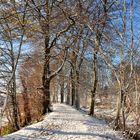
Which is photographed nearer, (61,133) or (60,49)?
(61,133)

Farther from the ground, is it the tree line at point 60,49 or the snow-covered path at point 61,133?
the tree line at point 60,49

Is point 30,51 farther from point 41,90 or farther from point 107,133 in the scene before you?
point 107,133

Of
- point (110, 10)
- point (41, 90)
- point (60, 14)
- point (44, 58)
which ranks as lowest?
point (41, 90)

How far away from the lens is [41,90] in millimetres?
22406

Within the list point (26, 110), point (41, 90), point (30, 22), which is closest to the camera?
point (30, 22)

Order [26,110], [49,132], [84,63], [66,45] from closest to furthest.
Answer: [49,132], [66,45], [26,110], [84,63]

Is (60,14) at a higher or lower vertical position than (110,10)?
lower

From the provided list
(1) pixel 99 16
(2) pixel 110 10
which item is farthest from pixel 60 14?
(2) pixel 110 10

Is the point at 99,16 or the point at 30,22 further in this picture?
the point at 99,16

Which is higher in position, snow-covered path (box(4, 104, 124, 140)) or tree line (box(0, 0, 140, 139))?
tree line (box(0, 0, 140, 139))

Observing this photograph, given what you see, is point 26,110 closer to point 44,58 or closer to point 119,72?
point 44,58

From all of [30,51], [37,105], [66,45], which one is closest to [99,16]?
[66,45]

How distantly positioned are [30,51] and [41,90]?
12.3 ft

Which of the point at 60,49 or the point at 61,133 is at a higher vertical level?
the point at 60,49
